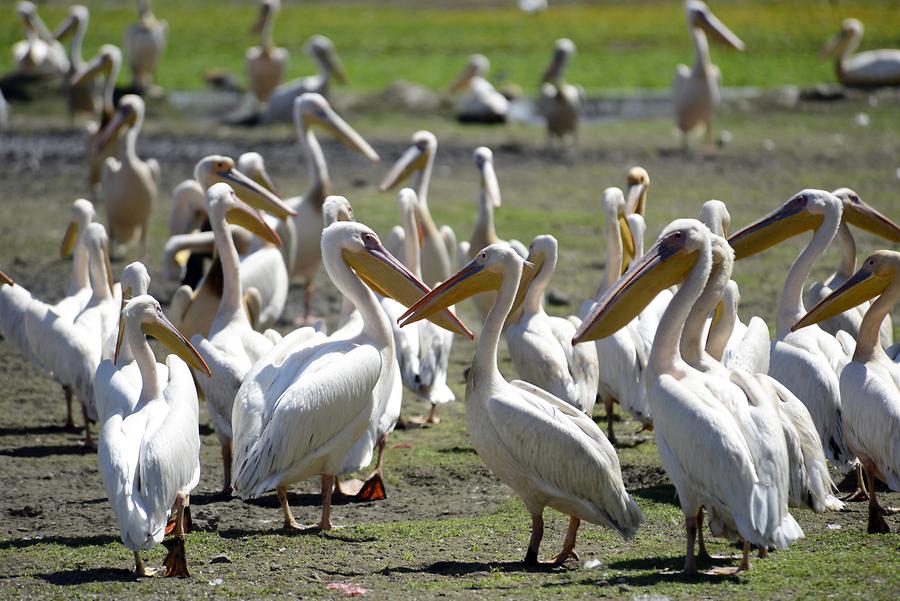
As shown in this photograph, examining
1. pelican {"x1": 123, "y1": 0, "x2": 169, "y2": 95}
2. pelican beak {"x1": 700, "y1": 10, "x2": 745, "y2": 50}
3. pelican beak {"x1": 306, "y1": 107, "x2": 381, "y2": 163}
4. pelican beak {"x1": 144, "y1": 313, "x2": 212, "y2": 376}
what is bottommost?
pelican beak {"x1": 144, "y1": 313, "x2": 212, "y2": 376}

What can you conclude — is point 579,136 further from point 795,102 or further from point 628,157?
point 795,102

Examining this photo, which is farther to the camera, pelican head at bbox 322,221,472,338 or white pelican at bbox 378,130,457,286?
white pelican at bbox 378,130,457,286

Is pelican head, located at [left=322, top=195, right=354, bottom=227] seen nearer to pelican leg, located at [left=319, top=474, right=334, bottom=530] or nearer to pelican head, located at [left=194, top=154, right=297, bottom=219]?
pelican head, located at [left=194, top=154, right=297, bottom=219]

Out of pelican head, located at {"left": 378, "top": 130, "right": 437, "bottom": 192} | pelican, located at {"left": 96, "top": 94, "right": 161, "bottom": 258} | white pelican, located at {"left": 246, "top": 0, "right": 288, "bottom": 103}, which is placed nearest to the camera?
pelican head, located at {"left": 378, "top": 130, "right": 437, "bottom": 192}

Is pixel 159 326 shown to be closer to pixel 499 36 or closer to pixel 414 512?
pixel 414 512

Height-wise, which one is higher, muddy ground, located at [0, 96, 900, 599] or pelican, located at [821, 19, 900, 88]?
pelican, located at [821, 19, 900, 88]

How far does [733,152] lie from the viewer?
17.7 metres

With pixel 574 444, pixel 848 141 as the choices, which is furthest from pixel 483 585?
pixel 848 141

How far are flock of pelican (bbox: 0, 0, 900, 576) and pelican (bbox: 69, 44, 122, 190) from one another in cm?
569

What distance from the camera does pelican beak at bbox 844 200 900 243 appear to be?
735 centimetres

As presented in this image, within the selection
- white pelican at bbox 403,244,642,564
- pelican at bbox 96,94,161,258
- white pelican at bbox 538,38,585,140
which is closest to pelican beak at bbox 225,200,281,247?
white pelican at bbox 403,244,642,564

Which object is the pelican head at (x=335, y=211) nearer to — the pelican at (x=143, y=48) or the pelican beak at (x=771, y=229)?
the pelican beak at (x=771, y=229)

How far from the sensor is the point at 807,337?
6.42 m

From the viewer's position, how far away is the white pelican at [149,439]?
501cm
